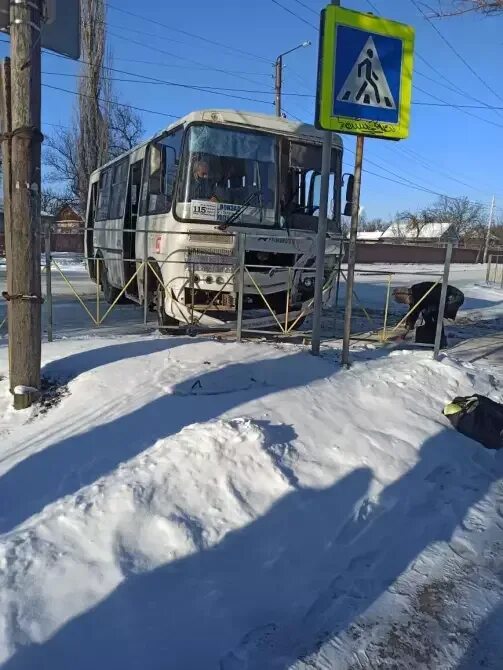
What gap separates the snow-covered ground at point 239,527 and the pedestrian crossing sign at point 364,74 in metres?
2.73

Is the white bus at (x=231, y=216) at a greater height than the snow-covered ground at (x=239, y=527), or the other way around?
the white bus at (x=231, y=216)

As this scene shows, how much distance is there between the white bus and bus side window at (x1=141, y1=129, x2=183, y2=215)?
2cm

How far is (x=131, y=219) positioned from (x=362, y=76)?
6342mm

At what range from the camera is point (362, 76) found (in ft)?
18.3

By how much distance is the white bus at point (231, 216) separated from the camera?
7.91 m

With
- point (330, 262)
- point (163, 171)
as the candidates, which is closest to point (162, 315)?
point (163, 171)

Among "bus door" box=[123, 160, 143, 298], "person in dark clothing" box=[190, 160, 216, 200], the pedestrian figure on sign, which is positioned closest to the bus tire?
"person in dark clothing" box=[190, 160, 216, 200]

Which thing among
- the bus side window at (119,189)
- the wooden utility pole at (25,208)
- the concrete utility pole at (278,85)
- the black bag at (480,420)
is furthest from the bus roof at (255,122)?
the concrete utility pole at (278,85)

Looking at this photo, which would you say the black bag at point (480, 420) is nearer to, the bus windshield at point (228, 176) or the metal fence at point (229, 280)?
the metal fence at point (229, 280)

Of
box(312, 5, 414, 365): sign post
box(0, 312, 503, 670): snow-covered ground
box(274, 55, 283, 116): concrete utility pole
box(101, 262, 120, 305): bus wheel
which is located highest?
box(274, 55, 283, 116): concrete utility pole

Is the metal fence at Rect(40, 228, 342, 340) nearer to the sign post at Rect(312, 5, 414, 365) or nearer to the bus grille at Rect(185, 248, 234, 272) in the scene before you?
the bus grille at Rect(185, 248, 234, 272)

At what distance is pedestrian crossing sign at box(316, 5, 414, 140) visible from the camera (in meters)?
5.39

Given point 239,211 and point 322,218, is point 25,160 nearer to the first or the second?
point 322,218

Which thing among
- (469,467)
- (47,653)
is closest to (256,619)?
(47,653)
